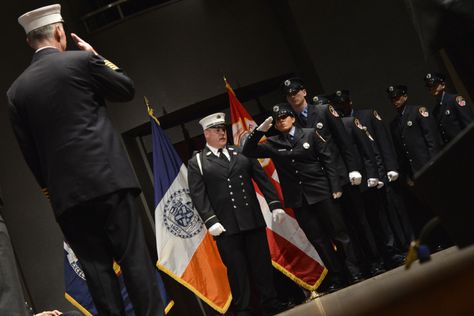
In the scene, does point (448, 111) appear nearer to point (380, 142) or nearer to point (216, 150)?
point (380, 142)

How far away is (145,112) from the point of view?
683 centimetres

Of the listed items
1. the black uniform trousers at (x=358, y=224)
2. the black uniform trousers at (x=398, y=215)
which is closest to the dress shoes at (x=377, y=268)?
the black uniform trousers at (x=358, y=224)

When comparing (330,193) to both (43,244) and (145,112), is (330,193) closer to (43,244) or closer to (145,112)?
(145,112)

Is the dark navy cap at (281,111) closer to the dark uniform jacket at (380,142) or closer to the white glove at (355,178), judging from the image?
the white glove at (355,178)

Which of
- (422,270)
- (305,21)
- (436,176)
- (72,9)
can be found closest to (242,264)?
(305,21)

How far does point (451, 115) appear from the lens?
572 cm

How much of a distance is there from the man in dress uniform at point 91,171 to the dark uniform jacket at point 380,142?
3231 mm

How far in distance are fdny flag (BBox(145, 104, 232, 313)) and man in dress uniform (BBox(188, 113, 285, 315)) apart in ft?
1.68

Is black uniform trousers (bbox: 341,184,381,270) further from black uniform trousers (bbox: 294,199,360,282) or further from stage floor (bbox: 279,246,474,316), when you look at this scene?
stage floor (bbox: 279,246,474,316)

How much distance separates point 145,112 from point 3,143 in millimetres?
1378

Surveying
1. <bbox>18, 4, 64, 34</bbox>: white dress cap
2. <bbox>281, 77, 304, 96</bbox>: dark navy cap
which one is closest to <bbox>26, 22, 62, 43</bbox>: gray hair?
<bbox>18, 4, 64, 34</bbox>: white dress cap

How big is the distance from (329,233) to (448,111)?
1611mm

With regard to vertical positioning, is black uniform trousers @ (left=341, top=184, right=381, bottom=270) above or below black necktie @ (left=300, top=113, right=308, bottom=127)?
below

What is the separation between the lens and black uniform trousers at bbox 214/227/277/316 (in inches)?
199
